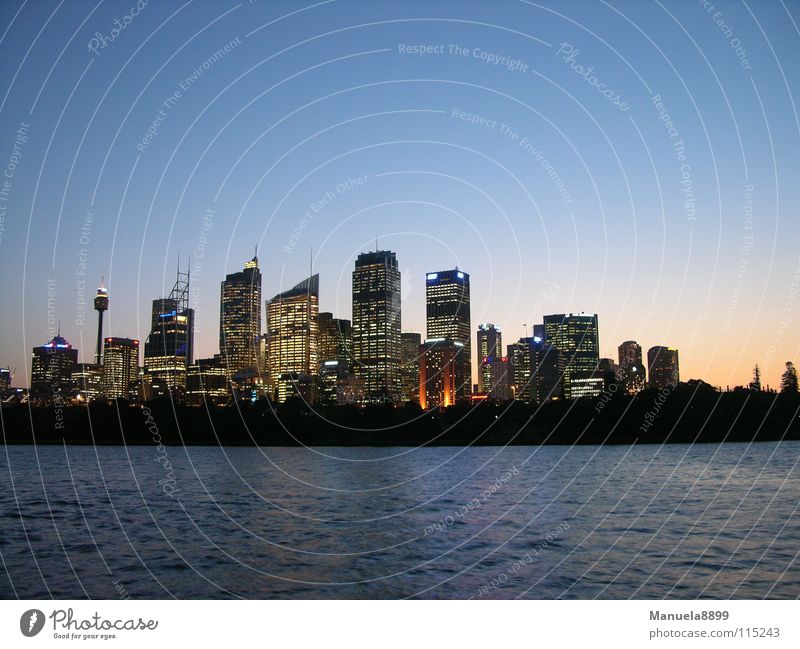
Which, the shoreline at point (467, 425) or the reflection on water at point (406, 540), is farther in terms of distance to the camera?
the shoreline at point (467, 425)

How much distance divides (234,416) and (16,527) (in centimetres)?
10734

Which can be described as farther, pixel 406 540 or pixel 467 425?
pixel 467 425

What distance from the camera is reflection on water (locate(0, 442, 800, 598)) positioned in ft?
51.0

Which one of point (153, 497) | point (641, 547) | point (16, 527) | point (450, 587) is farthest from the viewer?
point (153, 497)

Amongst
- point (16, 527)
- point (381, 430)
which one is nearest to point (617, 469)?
point (16, 527)

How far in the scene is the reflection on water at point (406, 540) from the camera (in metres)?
15.6

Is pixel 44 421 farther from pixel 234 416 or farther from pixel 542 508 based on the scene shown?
pixel 542 508

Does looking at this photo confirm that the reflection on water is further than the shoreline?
No

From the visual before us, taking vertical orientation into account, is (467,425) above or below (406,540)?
below

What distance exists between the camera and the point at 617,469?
189ft

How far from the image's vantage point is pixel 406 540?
71.5ft

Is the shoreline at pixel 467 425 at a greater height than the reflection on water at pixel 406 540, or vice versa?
the reflection on water at pixel 406 540
